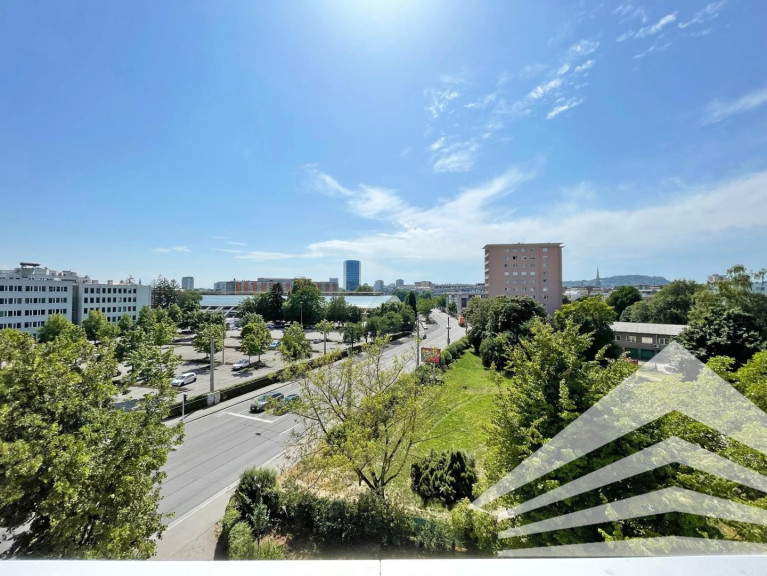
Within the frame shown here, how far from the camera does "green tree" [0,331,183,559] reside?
4.13 metres

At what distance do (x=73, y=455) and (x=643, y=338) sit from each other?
3650 cm

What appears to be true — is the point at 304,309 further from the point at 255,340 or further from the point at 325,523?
the point at 325,523

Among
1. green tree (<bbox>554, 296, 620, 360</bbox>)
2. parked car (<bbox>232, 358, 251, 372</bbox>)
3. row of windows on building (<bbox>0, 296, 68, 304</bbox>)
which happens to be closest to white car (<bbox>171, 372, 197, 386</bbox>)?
parked car (<bbox>232, 358, 251, 372</bbox>)

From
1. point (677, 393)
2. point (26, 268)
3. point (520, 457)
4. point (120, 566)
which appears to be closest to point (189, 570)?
point (120, 566)

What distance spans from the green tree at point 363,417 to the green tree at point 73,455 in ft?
11.8

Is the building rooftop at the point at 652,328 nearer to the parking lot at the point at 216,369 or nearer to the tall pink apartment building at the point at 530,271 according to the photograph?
the tall pink apartment building at the point at 530,271

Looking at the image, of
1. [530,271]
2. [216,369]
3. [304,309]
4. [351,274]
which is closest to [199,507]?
[216,369]

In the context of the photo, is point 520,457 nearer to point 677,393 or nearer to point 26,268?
point 677,393

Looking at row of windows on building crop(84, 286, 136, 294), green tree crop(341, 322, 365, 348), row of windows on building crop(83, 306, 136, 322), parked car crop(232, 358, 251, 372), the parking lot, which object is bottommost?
the parking lot

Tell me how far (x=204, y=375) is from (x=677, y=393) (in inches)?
1068

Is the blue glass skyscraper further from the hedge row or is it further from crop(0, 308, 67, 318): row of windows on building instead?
the hedge row

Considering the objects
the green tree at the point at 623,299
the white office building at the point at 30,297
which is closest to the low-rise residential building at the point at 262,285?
the white office building at the point at 30,297

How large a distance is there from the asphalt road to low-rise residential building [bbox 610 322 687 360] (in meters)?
28.4

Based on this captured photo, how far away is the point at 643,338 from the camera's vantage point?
29.1 meters
